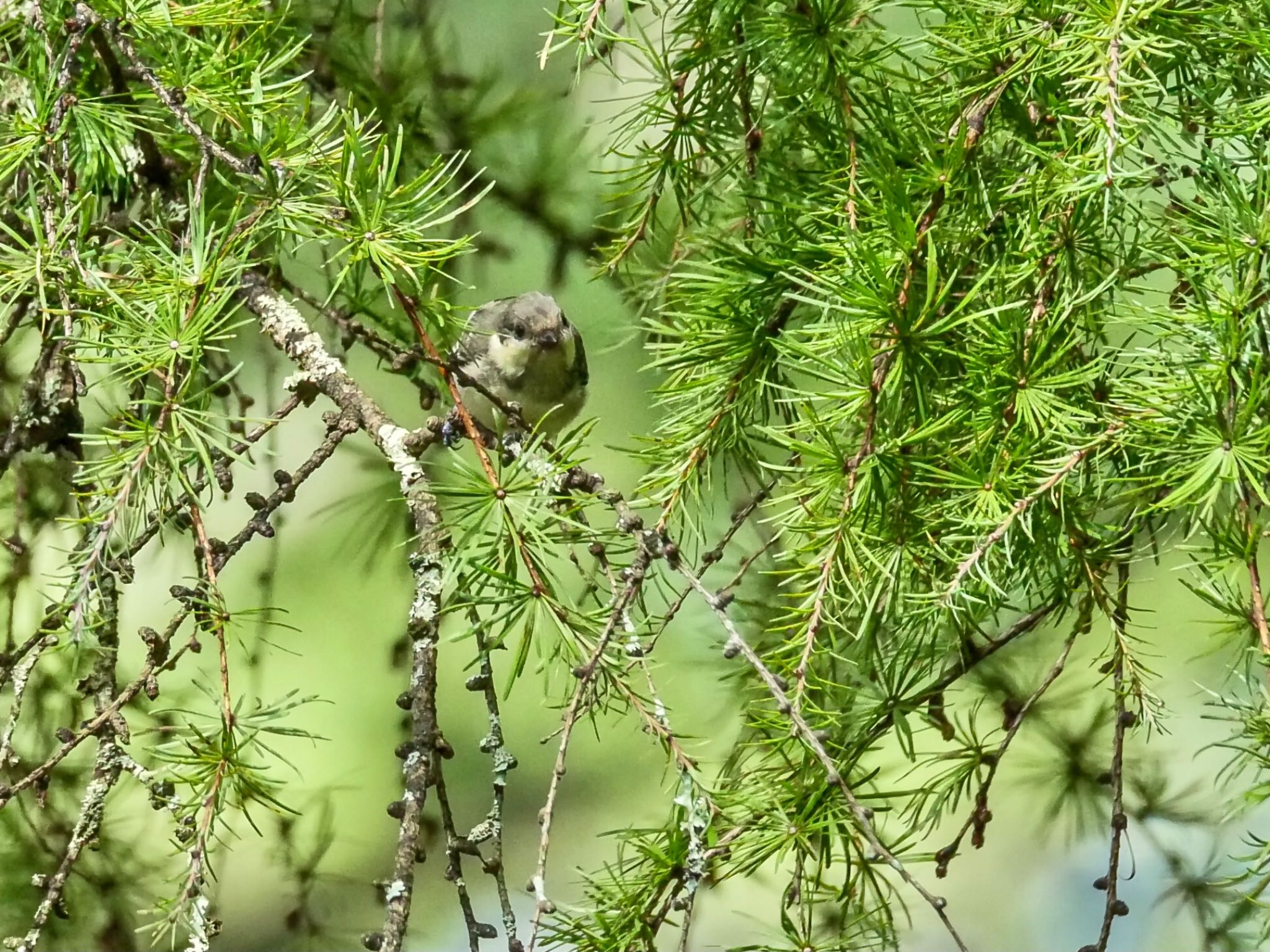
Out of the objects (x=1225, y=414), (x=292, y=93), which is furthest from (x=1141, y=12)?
(x=292, y=93)

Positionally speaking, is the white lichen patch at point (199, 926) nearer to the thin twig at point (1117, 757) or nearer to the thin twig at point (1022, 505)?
the thin twig at point (1022, 505)

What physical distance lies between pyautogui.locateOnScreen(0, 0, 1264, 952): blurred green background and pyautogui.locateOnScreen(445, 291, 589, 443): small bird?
6cm

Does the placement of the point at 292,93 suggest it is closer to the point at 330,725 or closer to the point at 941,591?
the point at 941,591

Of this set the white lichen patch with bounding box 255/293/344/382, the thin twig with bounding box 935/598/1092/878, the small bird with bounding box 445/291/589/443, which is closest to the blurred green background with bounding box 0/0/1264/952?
the small bird with bounding box 445/291/589/443

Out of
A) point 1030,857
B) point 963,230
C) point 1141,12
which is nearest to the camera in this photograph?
point 1141,12

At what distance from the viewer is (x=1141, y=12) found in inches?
20.0

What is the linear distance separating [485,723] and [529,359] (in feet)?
1.31

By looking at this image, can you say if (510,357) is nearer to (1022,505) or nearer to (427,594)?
(427,594)

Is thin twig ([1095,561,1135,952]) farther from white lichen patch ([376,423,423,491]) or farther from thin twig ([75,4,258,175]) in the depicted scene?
thin twig ([75,4,258,175])

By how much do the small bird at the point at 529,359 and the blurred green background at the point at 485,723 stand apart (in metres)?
0.06

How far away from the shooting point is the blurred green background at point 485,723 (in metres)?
1.23

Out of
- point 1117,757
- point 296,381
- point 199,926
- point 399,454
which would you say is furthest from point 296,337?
point 1117,757

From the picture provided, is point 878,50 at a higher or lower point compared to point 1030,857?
higher

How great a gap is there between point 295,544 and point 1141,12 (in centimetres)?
100
